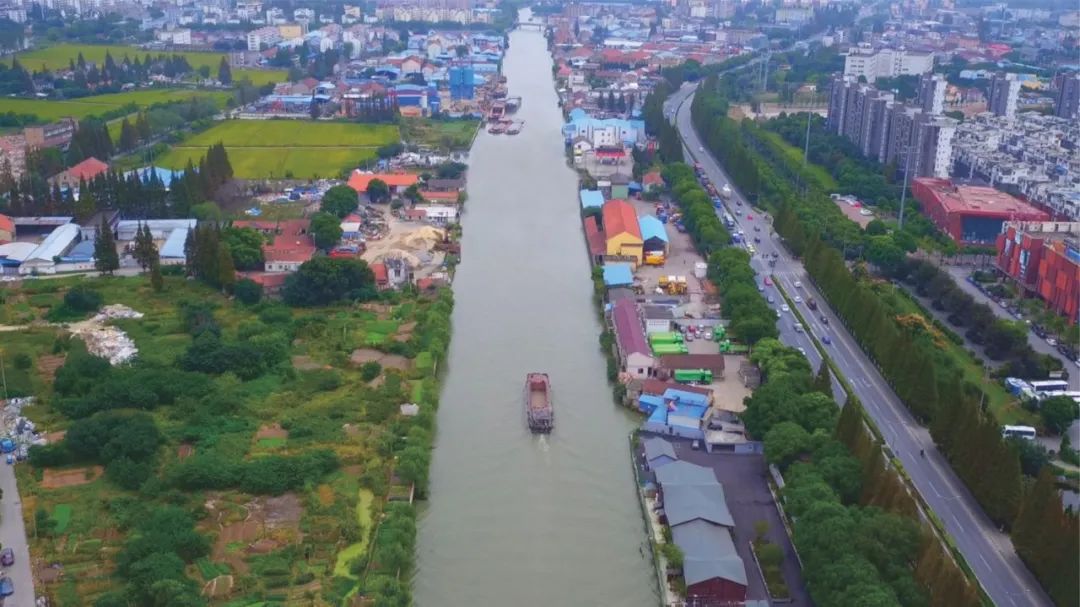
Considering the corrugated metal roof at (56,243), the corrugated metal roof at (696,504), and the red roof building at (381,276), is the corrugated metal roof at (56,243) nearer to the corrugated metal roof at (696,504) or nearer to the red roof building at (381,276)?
the red roof building at (381,276)

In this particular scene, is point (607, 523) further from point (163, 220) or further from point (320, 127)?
point (320, 127)

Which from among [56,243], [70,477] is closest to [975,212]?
[70,477]

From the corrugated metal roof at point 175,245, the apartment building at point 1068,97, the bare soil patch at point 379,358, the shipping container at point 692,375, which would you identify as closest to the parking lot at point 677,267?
the shipping container at point 692,375

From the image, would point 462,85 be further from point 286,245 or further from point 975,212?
point 975,212

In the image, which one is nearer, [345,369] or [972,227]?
[345,369]

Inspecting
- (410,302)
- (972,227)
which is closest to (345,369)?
(410,302)
